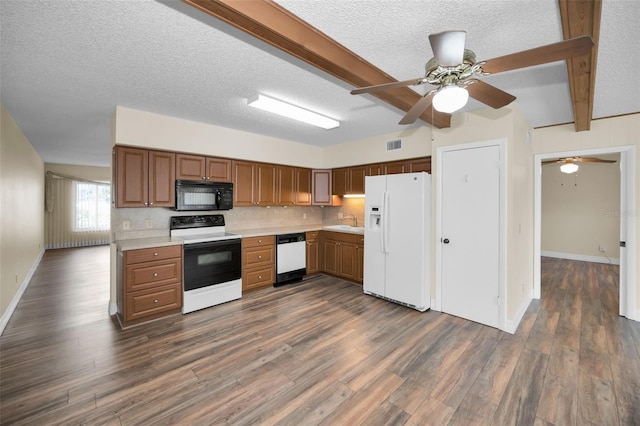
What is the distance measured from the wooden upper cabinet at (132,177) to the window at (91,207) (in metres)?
6.43

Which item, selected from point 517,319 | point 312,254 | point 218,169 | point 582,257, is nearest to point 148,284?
point 218,169

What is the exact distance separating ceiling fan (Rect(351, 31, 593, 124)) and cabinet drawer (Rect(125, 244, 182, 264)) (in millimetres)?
2901

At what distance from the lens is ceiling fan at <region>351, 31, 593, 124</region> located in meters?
1.39

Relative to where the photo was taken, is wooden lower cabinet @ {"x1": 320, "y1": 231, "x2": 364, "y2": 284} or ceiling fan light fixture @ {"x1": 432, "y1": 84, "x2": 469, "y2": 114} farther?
wooden lower cabinet @ {"x1": 320, "y1": 231, "x2": 364, "y2": 284}

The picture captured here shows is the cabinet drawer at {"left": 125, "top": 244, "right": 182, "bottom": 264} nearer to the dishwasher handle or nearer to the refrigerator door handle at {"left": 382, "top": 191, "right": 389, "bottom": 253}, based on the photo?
the dishwasher handle

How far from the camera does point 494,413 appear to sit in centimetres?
194

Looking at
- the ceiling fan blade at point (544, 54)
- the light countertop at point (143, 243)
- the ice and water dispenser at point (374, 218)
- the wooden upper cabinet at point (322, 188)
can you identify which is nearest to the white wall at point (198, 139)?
the wooden upper cabinet at point (322, 188)

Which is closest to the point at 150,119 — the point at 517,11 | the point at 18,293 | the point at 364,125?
the point at 364,125

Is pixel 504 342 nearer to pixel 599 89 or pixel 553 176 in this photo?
pixel 599 89

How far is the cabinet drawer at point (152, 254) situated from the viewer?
3145 millimetres

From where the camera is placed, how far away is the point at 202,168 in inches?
160

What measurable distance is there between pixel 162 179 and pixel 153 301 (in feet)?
5.11

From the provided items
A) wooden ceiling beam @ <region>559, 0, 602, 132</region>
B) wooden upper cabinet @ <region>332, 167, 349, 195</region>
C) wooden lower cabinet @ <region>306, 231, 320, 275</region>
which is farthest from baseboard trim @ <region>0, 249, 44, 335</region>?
wooden ceiling beam @ <region>559, 0, 602, 132</region>

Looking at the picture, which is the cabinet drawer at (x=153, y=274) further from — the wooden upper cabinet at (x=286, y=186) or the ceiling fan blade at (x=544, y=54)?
the ceiling fan blade at (x=544, y=54)
